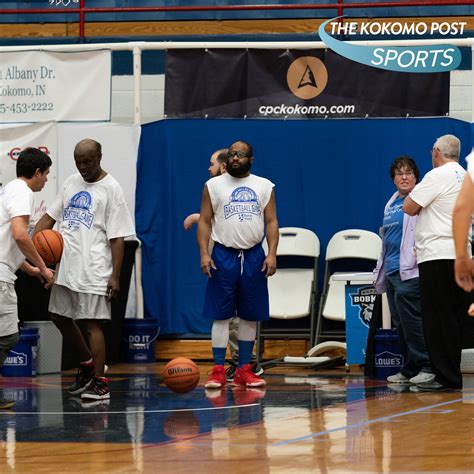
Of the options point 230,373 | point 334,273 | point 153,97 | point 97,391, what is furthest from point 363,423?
point 153,97

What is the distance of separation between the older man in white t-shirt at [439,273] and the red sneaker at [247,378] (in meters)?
1.25

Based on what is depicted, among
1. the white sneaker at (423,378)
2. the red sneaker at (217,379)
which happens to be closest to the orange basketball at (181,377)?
the red sneaker at (217,379)

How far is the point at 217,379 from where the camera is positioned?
30.5ft

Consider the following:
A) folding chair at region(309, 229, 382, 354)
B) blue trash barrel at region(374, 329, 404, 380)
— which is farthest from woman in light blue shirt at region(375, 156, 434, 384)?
folding chair at region(309, 229, 382, 354)

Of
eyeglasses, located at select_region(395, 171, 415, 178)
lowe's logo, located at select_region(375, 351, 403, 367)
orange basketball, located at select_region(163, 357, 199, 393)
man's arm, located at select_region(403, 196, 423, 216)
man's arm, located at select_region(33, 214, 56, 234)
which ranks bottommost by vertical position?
lowe's logo, located at select_region(375, 351, 403, 367)

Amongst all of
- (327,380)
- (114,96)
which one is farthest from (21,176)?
(114,96)

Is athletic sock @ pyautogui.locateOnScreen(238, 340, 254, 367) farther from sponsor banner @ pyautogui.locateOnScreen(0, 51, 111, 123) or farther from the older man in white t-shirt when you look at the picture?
sponsor banner @ pyautogui.locateOnScreen(0, 51, 111, 123)

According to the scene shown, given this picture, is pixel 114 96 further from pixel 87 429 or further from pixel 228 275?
pixel 87 429

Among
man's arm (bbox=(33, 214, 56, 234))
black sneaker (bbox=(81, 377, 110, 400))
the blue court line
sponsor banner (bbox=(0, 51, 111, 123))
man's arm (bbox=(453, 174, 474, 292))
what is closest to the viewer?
man's arm (bbox=(453, 174, 474, 292))

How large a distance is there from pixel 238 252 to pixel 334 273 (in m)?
2.78

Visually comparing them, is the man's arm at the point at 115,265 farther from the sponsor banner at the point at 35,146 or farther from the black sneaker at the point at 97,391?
the sponsor banner at the point at 35,146

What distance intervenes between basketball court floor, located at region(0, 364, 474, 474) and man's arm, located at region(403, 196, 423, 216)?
1344 millimetres

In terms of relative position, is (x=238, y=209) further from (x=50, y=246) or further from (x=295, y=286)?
(x=295, y=286)

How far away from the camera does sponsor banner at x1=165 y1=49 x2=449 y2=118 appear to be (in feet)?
39.9
